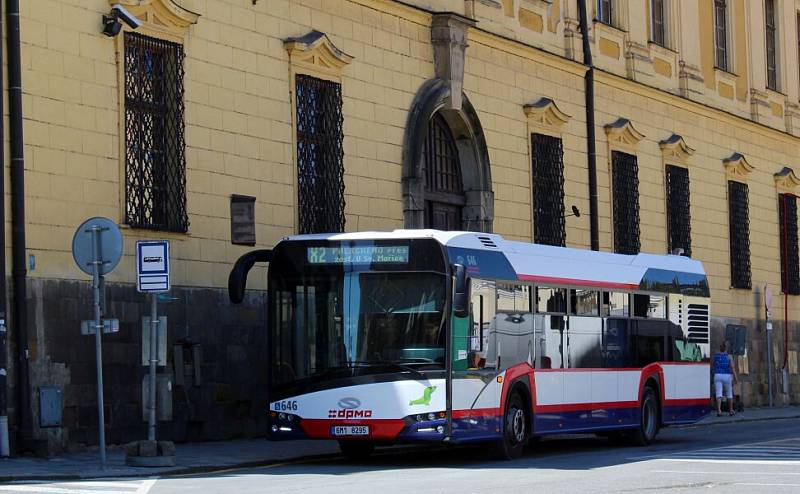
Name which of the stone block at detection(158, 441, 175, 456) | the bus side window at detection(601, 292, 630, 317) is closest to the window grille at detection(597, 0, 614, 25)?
the bus side window at detection(601, 292, 630, 317)

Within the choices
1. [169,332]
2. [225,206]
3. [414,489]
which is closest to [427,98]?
[225,206]

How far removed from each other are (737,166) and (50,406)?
24.6 m

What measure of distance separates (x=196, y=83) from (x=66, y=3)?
2.68 m

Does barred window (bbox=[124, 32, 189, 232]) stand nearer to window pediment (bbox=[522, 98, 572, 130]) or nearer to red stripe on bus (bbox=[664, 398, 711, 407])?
red stripe on bus (bbox=[664, 398, 711, 407])

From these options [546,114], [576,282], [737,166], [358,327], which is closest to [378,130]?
[576,282]

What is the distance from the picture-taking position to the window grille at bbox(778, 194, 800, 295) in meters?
43.8

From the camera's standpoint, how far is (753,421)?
33875 millimetres

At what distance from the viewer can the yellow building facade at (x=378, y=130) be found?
2091 centimetres

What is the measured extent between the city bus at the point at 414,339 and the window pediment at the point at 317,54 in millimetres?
5473

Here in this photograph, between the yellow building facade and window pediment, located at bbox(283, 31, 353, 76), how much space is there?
0.13 feet

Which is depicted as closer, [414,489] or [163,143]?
[414,489]

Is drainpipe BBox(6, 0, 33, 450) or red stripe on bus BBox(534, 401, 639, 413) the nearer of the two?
drainpipe BBox(6, 0, 33, 450)

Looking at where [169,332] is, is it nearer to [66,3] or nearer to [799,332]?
[66,3]

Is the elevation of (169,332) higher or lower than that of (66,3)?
lower
